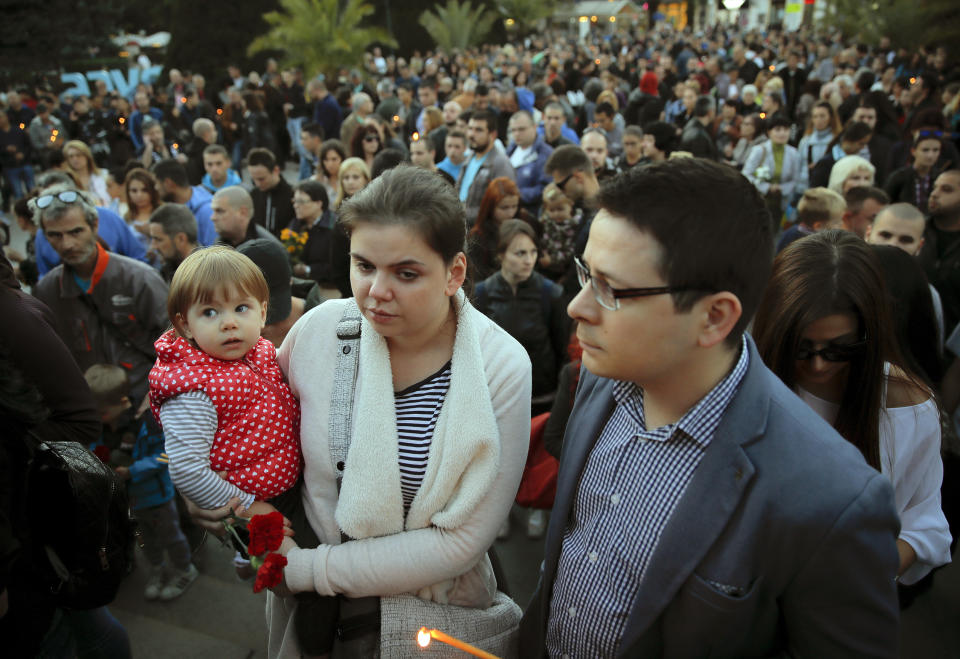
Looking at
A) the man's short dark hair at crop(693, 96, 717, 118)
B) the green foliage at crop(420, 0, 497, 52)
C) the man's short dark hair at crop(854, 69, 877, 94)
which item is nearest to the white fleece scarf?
the man's short dark hair at crop(693, 96, 717, 118)

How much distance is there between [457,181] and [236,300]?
4772 millimetres

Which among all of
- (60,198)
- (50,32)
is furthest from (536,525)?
(50,32)

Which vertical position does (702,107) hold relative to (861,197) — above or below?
below

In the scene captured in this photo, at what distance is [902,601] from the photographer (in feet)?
8.97

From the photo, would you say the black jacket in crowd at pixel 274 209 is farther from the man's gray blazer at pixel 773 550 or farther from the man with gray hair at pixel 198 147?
the man's gray blazer at pixel 773 550

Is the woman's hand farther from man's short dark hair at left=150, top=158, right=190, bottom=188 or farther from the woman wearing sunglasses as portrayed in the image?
man's short dark hair at left=150, top=158, right=190, bottom=188

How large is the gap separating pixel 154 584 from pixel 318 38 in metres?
21.2

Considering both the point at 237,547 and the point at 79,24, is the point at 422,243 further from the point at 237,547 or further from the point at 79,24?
the point at 79,24

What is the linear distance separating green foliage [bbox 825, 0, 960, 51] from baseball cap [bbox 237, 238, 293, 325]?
897 inches

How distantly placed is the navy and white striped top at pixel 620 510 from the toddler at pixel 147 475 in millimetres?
2309

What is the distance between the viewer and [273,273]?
3295 millimetres

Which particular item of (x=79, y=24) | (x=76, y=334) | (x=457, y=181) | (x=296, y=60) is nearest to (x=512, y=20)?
(x=296, y=60)

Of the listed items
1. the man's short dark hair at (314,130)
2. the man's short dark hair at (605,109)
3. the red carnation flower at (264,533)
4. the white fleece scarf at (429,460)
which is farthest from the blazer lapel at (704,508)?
the man's short dark hair at (605,109)

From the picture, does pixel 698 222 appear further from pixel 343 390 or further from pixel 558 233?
pixel 558 233
